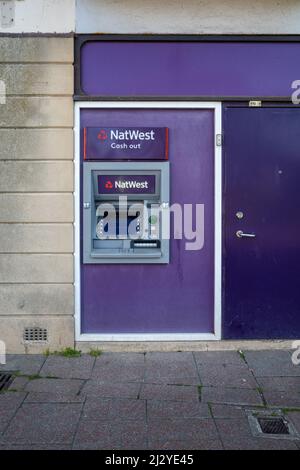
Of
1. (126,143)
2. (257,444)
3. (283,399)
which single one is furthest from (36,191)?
(257,444)

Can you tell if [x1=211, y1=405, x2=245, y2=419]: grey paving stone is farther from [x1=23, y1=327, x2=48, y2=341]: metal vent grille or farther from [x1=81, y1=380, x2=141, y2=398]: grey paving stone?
[x1=23, y1=327, x2=48, y2=341]: metal vent grille

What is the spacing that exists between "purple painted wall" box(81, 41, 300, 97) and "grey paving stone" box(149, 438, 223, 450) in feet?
11.1

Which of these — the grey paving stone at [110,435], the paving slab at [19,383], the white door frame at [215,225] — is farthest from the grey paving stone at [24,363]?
the grey paving stone at [110,435]

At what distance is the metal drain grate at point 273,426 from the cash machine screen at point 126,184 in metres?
2.53

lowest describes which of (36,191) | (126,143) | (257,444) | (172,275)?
(257,444)

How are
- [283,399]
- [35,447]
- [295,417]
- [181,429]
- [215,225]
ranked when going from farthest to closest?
[215,225] → [283,399] → [295,417] → [181,429] → [35,447]

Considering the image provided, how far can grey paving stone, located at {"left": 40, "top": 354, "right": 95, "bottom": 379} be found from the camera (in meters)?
4.84

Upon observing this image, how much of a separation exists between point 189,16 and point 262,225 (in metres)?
2.29

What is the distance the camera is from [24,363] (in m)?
5.14

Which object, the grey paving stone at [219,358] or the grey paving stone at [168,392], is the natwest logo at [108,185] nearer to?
the grey paving stone at [219,358]

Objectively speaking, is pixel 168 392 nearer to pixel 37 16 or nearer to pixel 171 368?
pixel 171 368

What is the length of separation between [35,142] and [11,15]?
1307 millimetres

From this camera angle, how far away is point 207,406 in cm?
418

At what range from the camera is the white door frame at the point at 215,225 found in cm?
538
